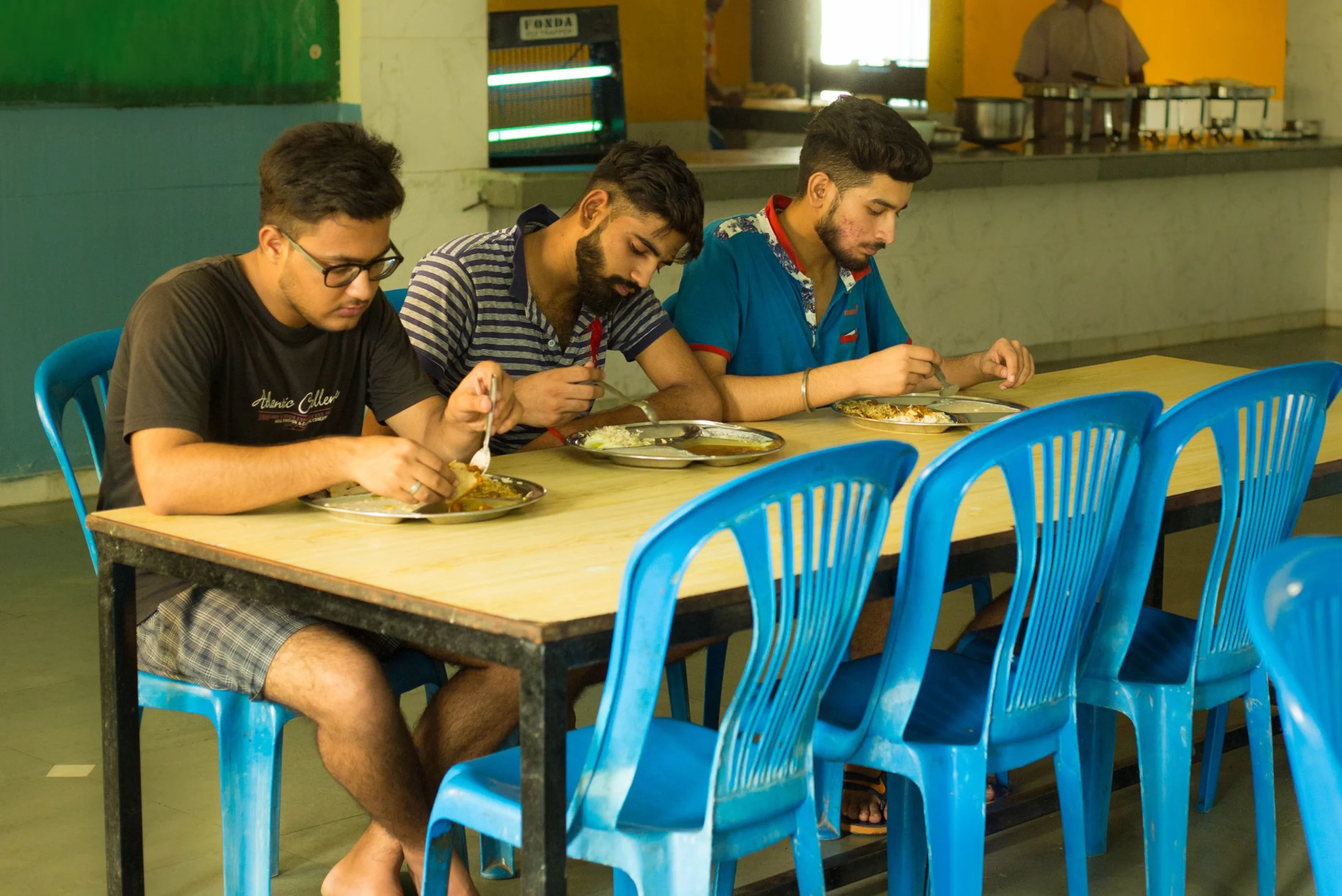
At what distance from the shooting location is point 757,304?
133 inches

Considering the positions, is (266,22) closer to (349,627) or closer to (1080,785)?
(349,627)

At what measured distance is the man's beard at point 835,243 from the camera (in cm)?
333

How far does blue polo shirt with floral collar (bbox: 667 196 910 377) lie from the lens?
10.9ft

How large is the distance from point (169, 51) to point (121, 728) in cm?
357

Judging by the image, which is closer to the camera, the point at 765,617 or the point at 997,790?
the point at 765,617

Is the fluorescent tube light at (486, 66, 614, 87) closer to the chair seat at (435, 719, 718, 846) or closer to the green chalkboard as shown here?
the green chalkboard

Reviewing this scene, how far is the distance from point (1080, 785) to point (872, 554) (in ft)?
2.02

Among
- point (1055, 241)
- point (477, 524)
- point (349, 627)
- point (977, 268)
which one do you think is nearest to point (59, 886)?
point (349, 627)

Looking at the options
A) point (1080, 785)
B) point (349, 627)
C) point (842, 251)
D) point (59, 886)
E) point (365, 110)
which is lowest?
point (59, 886)

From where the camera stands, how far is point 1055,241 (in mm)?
8156

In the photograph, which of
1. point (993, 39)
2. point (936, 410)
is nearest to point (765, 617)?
point (936, 410)

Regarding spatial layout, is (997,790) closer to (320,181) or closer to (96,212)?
(320,181)

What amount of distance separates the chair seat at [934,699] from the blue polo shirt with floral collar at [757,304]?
95 centimetres

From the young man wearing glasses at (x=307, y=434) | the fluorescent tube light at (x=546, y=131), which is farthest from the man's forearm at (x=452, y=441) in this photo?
the fluorescent tube light at (x=546, y=131)
